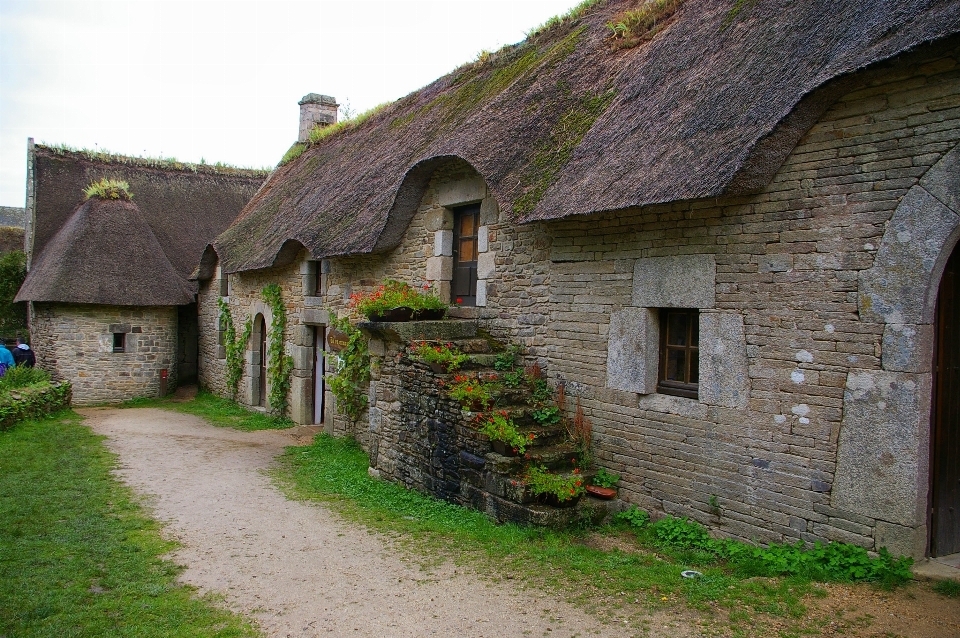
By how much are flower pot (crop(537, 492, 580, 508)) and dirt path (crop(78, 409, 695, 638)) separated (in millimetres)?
1098

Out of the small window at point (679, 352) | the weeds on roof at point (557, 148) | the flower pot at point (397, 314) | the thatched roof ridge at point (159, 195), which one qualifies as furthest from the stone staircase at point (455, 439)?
the thatched roof ridge at point (159, 195)

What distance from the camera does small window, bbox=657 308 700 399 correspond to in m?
5.94

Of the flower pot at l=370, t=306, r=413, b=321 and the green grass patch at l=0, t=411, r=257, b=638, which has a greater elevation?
the flower pot at l=370, t=306, r=413, b=321

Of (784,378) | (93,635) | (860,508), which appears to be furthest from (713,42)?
(93,635)

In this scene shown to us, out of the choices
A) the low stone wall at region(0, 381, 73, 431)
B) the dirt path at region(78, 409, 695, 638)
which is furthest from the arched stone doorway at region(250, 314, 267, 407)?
the dirt path at region(78, 409, 695, 638)

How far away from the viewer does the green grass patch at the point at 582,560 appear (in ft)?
14.3

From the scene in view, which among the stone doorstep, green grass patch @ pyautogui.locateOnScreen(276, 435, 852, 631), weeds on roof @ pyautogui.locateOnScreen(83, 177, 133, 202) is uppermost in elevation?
weeds on roof @ pyautogui.locateOnScreen(83, 177, 133, 202)

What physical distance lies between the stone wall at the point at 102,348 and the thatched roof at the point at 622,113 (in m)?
5.61

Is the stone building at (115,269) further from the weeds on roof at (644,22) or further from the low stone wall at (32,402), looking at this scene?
the weeds on roof at (644,22)

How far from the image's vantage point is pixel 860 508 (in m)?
4.56

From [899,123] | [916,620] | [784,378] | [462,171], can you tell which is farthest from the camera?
[462,171]

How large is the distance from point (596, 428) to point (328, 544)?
282 centimetres

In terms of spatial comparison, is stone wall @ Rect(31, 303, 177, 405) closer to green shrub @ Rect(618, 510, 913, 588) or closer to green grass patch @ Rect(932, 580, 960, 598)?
green shrub @ Rect(618, 510, 913, 588)

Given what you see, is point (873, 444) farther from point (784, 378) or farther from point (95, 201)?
point (95, 201)
